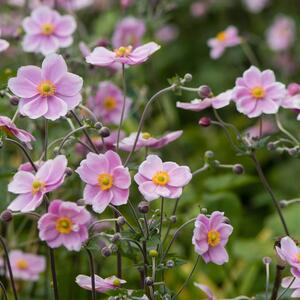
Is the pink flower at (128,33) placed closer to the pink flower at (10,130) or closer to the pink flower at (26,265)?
the pink flower at (26,265)

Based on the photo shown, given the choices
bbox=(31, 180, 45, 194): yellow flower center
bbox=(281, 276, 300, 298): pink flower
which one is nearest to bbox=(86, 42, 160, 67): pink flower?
bbox=(31, 180, 45, 194): yellow flower center

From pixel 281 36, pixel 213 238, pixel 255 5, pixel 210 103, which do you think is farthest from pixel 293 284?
pixel 255 5

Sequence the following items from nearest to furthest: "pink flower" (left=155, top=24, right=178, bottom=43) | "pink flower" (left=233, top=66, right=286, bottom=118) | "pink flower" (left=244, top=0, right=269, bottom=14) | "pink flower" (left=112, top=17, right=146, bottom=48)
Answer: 1. "pink flower" (left=233, top=66, right=286, bottom=118)
2. "pink flower" (left=112, top=17, right=146, bottom=48)
3. "pink flower" (left=244, top=0, right=269, bottom=14)
4. "pink flower" (left=155, top=24, right=178, bottom=43)

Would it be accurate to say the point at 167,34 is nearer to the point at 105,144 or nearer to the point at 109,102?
the point at 109,102

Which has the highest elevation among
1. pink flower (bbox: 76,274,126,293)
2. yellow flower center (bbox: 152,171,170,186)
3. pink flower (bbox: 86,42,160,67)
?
pink flower (bbox: 86,42,160,67)

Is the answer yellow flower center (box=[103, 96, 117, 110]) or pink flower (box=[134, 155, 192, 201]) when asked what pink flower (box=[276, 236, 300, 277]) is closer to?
pink flower (box=[134, 155, 192, 201])

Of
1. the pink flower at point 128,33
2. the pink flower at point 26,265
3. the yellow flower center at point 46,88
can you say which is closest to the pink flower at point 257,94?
the yellow flower center at point 46,88

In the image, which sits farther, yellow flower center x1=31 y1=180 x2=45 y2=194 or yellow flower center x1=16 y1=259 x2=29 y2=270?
yellow flower center x1=16 y1=259 x2=29 y2=270
